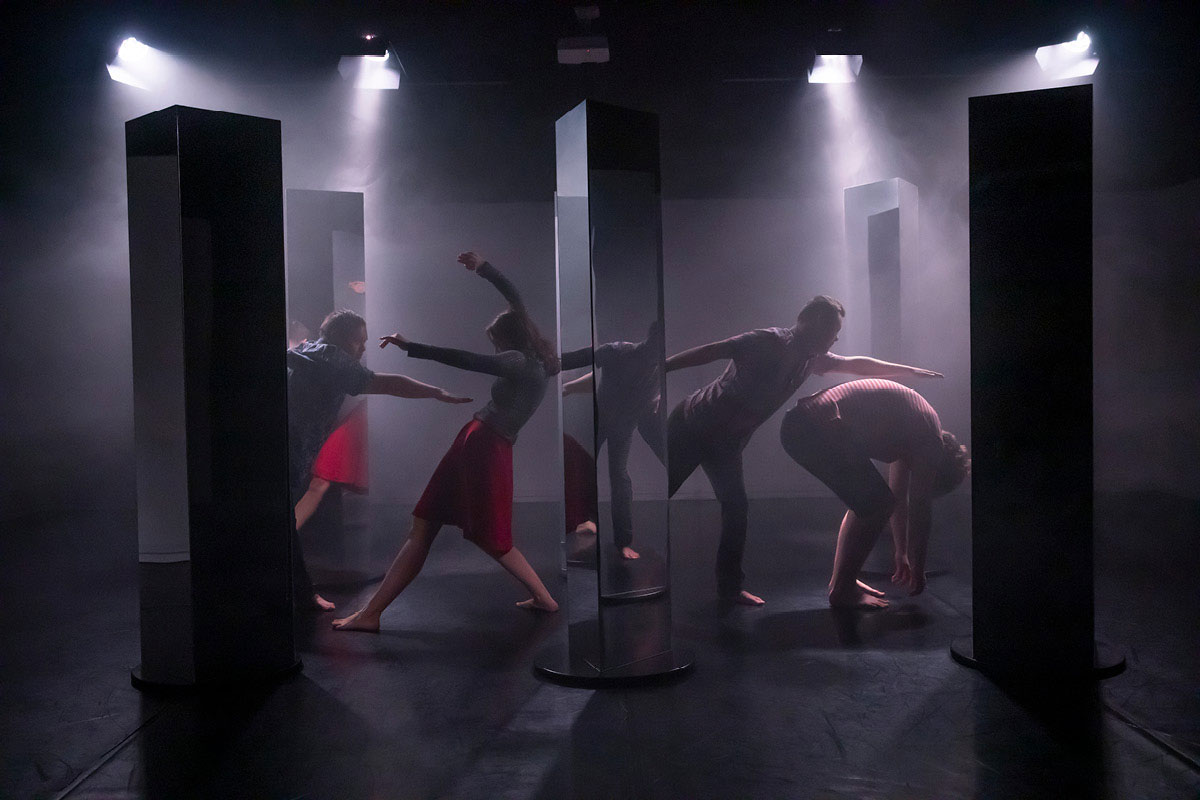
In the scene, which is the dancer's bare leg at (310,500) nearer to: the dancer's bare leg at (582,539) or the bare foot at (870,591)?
the dancer's bare leg at (582,539)

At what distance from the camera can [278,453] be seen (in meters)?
2.89

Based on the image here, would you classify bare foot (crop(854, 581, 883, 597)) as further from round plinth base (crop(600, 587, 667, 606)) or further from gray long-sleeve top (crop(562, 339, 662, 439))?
gray long-sleeve top (crop(562, 339, 662, 439))

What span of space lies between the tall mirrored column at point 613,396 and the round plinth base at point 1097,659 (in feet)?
3.47

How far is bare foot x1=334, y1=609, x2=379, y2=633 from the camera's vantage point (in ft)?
11.5

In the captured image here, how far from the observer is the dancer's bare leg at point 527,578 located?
3641 mm

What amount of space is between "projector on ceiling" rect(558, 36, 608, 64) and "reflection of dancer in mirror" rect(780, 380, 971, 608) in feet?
8.29

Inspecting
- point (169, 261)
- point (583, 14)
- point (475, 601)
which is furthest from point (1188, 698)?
point (583, 14)

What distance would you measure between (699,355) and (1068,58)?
3575 millimetres

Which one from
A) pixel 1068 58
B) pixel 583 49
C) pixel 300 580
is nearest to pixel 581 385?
pixel 300 580

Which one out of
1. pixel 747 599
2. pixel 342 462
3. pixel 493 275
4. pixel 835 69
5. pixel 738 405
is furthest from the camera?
pixel 835 69

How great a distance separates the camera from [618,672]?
2.74 m

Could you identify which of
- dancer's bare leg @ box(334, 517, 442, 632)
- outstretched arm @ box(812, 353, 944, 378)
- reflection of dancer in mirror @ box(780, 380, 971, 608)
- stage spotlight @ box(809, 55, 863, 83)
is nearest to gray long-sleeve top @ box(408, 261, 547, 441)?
dancer's bare leg @ box(334, 517, 442, 632)

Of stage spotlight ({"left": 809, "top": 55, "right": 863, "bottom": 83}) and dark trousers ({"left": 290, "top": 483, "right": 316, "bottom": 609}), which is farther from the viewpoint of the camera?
stage spotlight ({"left": 809, "top": 55, "right": 863, "bottom": 83})

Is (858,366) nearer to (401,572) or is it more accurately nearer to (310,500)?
(401,572)
